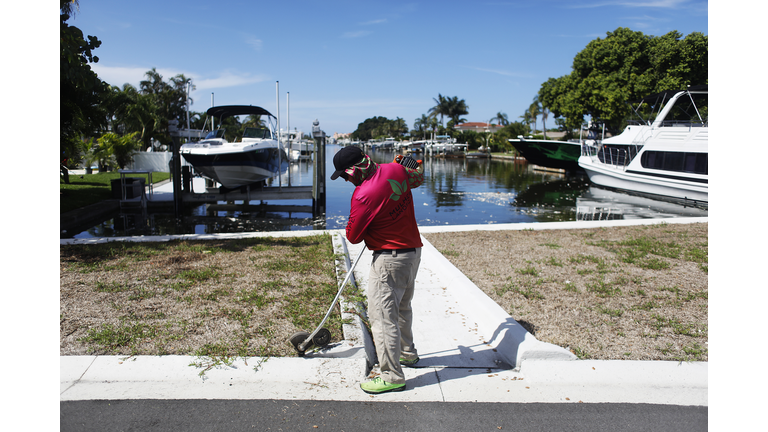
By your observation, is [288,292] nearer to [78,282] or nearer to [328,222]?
[78,282]

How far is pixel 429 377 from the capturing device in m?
3.70

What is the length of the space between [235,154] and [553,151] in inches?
1116

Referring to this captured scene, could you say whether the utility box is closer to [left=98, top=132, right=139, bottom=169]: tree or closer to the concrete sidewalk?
[left=98, top=132, right=139, bottom=169]: tree

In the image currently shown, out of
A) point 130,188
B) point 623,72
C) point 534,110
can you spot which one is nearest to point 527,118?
point 534,110

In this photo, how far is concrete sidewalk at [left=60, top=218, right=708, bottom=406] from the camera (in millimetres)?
3383

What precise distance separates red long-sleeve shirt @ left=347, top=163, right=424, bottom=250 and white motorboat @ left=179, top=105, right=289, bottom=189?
564 inches

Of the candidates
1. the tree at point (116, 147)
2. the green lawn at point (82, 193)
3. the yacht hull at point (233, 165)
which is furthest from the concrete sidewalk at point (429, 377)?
the tree at point (116, 147)

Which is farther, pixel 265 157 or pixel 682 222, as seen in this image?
pixel 265 157

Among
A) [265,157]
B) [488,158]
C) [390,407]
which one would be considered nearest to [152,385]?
[390,407]

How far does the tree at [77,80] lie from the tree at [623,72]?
36675 mm

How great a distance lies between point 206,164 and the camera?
16703 millimetres

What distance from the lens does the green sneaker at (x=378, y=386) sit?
3395mm

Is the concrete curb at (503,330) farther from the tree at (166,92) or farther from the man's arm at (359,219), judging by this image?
the tree at (166,92)

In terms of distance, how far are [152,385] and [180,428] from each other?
0.65 meters
